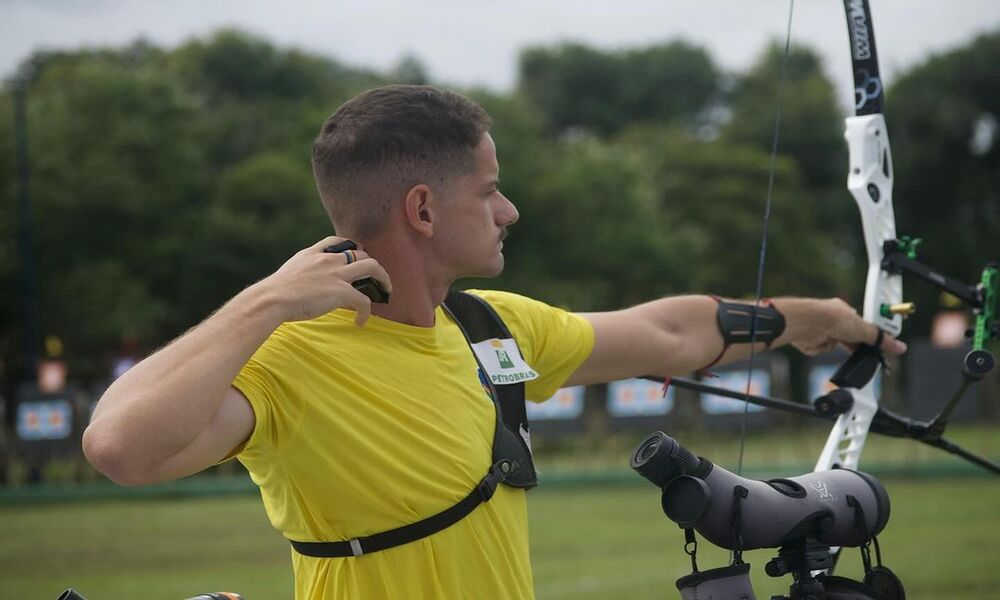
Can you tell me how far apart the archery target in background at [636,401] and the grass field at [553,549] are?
3.02 m

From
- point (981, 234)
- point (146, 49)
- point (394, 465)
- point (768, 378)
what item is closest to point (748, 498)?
point (394, 465)

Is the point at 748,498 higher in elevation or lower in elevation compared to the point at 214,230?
higher

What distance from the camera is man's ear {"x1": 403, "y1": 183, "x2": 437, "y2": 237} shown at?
2594 mm

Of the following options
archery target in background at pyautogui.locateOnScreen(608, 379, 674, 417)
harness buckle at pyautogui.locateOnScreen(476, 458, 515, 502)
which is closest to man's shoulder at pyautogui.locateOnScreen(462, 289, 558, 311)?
harness buckle at pyautogui.locateOnScreen(476, 458, 515, 502)

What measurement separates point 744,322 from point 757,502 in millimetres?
1166

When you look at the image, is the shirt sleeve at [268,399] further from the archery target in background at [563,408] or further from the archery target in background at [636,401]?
the archery target in background at [563,408]

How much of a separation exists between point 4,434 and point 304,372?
19239mm

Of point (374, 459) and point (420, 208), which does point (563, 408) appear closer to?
point (420, 208)

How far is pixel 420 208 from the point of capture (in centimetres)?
261

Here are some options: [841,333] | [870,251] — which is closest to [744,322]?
[841,333]

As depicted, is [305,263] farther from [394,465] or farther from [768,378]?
[768,378]

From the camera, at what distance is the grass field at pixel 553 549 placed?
30.2 ft

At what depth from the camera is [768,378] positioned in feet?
61.2

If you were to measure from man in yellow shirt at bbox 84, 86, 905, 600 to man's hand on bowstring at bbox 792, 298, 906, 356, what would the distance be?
39.4 inches
